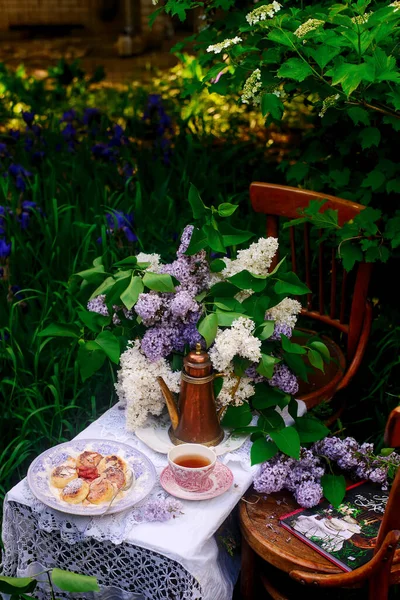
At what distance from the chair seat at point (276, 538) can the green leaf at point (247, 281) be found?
1.68 feet

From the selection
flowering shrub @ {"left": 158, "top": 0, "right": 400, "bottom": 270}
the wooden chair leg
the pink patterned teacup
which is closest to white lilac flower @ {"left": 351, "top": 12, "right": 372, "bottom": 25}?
flowering shrub @ {"left": 158, "top": 0, "right": 400, "bottom": 270}

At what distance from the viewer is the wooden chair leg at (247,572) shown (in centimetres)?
179

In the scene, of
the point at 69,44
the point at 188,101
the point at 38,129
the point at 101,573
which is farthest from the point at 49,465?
the point at 69,44

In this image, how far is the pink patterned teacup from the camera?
5.26 ft

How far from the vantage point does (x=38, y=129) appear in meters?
3.96

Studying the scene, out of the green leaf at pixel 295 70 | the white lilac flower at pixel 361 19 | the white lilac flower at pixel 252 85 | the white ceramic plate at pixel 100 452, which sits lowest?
the white ceramic plate at pixel 100 452

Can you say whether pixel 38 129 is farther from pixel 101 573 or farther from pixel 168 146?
pixel 101 573

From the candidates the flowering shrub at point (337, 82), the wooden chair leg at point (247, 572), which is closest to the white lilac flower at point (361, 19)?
the flowering shrub at point (337, 82)

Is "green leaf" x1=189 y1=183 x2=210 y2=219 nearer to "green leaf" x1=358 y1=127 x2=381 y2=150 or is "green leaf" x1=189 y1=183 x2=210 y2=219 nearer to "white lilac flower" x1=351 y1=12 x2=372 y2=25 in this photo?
"white lilac flower" x1=351 y1=12 x2=372 y2=25

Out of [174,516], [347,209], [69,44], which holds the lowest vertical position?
[69,44]

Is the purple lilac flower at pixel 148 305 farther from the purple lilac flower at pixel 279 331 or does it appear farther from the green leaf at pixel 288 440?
the green leaf at pixel 288 440

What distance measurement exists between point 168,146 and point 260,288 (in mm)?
2412

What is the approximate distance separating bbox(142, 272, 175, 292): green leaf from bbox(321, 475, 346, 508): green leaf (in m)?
0.61

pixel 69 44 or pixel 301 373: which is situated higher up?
pixel 301 373
